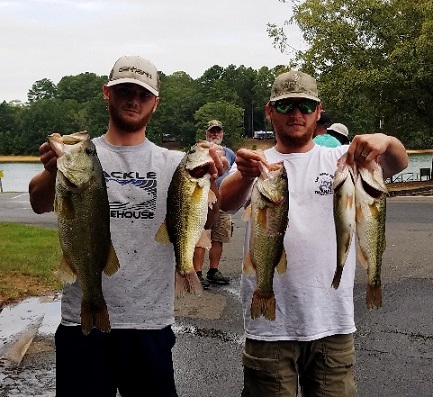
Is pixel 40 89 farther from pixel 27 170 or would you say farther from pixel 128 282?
pixel 128 282

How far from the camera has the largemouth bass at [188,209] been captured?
297 cm

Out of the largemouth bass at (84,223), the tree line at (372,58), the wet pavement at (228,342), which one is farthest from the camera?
the tree line at (372,58)

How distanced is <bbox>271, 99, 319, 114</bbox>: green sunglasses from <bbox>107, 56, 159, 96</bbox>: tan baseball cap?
66 centimetres

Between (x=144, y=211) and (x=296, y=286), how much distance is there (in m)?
0.89

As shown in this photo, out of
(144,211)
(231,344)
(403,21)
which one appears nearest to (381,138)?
(144,211)

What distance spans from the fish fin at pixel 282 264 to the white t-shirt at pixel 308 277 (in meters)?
0.10

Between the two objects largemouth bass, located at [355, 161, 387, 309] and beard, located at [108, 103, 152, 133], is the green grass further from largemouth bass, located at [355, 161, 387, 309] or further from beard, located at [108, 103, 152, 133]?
largemouth bass, located at [355, 161, 387, 309]

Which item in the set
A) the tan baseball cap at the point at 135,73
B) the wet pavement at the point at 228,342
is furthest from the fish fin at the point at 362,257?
the wet pavement at the point at 228,342

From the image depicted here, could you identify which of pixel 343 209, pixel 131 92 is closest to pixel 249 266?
pixel 343 209

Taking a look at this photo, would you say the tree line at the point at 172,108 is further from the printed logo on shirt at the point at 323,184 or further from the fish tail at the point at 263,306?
the fish tail at the point at 263,306

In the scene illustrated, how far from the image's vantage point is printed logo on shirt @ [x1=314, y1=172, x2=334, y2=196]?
3324 millimetres

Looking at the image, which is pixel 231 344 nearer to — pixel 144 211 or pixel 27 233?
pixel 144 211

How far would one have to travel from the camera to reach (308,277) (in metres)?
3.27

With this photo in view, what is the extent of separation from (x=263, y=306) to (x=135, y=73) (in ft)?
4.47
